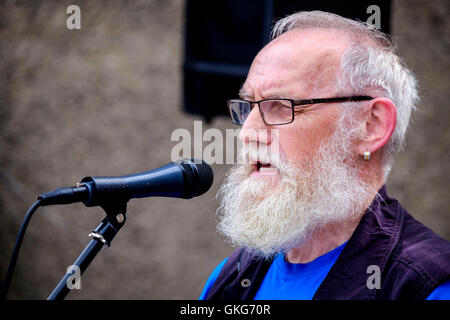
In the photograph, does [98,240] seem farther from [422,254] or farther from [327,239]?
[422,254]

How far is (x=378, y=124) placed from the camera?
186 cm

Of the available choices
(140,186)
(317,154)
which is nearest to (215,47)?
(317,154)

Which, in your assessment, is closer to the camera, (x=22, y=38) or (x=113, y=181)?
(x=113, y=181)

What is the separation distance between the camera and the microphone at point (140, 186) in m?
1.34

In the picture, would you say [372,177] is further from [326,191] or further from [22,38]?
[22,38]

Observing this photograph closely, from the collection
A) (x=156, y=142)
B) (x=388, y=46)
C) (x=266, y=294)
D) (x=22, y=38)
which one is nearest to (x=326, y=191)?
(x=266, y=294)

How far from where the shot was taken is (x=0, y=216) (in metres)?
4.97

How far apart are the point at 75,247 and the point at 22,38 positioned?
2.23 m

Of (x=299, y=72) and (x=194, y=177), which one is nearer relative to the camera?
(x=194, y=177)

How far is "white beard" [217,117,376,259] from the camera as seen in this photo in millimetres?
1820

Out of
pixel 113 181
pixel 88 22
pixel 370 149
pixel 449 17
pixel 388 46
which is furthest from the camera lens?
pixel 88 22

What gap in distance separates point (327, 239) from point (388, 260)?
0.28 metres

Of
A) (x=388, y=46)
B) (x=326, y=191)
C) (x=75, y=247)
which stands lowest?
(x=75, y=247)

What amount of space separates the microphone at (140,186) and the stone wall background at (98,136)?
3.30 meters
